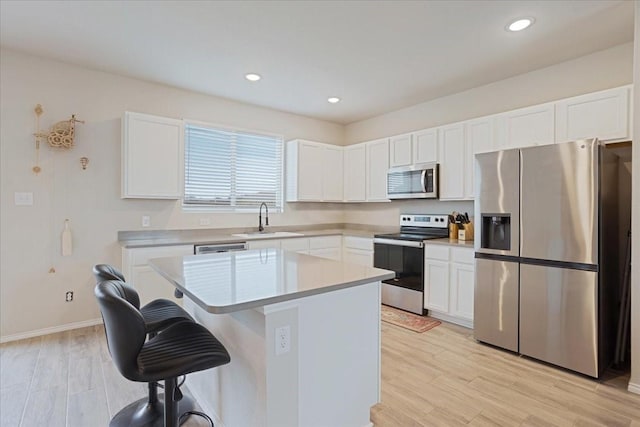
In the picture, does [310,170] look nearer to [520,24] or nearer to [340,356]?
[520,24]

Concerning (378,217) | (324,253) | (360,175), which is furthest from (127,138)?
(378,217)

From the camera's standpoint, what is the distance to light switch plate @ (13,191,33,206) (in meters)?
3.23

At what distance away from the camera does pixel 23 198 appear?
3.26 m

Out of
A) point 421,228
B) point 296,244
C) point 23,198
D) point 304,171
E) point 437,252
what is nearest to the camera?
point 23,198

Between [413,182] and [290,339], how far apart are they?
327 cm

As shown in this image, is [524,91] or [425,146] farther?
[425,146]

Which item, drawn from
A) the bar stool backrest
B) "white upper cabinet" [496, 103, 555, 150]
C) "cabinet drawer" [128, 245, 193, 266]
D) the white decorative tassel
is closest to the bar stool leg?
the bar stool backrest

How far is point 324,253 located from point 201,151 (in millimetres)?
2148

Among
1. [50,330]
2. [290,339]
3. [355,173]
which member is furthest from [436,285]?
[50,330]

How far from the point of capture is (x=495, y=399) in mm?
2250

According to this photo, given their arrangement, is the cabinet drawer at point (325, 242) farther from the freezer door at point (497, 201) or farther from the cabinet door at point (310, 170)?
the freezer door at point (497, 201)

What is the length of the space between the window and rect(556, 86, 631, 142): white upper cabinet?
3.48m

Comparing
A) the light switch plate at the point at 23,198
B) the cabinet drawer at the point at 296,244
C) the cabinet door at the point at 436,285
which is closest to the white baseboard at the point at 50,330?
the light switch plate at the point at 23,198

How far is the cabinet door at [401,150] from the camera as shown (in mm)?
4426
